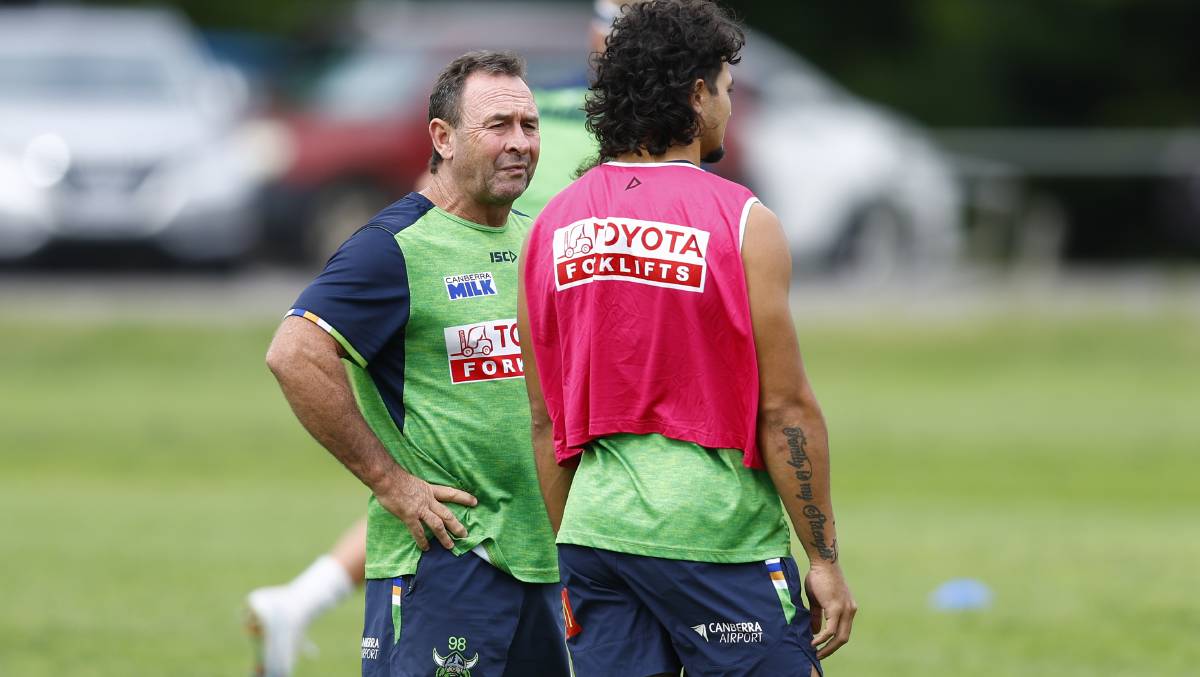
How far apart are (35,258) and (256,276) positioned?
218 cm

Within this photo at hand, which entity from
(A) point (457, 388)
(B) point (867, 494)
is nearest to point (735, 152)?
(B) point (867, 494)

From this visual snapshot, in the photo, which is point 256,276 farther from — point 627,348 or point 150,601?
point 627,348

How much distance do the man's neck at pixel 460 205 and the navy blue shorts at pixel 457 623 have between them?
808mm

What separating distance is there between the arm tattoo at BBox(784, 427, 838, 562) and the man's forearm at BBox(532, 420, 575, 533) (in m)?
0.54

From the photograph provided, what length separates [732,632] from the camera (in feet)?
13.1

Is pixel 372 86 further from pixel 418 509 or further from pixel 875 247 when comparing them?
pixel 418 509

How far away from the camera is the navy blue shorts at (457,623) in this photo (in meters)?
4.55

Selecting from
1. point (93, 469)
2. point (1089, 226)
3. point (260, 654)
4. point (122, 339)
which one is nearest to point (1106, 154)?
point (1089, 226)

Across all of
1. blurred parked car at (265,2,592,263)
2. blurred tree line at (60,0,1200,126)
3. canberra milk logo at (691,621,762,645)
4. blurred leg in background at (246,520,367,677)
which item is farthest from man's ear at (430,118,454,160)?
blurred tree line at (60,0,1200,126)

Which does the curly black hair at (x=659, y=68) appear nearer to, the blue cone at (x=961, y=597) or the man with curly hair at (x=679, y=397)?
the man with curly hair at (x=679, y=397)

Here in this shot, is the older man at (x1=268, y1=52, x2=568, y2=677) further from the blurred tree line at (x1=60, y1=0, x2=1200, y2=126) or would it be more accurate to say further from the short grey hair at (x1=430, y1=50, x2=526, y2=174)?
the blurred tree line at (x1=60, y1=0, x2=1200, y2=126)

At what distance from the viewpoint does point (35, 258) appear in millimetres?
19016

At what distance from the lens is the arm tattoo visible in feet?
13.3

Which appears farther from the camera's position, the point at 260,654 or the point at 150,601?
the point at 150,601
